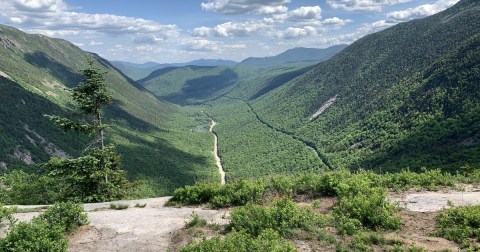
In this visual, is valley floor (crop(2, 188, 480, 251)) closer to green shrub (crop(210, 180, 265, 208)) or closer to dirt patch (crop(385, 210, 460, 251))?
dirt patch (crop(385, 210, 460, 251))

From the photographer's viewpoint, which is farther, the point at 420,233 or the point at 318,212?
the point at 318,212

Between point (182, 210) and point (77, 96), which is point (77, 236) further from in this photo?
point (77, 96)

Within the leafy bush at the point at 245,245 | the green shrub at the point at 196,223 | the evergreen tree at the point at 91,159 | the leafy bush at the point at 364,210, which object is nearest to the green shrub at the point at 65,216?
the green shrub at the point at 196,223

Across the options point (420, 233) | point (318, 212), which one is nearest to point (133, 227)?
point (318, 212)

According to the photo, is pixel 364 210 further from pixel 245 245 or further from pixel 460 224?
pixel 245 245

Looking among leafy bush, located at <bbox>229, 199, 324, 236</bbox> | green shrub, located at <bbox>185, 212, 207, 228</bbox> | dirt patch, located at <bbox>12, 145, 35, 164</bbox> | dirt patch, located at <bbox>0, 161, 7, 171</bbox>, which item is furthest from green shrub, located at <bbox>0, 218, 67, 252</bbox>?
dirt patch, located at <bbox>12, 145, 35, 164</bbox>
